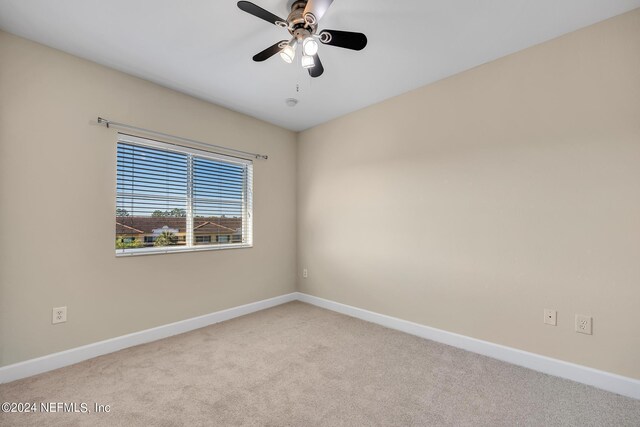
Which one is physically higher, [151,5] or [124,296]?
[151,5]

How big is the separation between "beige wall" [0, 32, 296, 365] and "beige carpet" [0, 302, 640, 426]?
330mm

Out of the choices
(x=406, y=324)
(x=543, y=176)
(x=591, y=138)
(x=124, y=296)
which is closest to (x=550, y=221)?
(x=543, y=176)

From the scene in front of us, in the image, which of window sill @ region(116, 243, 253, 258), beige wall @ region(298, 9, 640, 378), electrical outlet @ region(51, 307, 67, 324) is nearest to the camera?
beige wall @ region(298, 9, 640, 378)

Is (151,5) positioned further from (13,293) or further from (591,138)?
(591,138)

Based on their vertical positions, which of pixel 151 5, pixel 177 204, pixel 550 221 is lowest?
pixel 550 221

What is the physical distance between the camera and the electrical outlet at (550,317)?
81.2 inches

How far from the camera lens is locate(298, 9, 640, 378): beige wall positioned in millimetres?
1867

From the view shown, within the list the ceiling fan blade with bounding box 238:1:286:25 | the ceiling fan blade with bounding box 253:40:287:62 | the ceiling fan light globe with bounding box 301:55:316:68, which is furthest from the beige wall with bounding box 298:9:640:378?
the ceiling fan blade with bounding box 238:1:286:25

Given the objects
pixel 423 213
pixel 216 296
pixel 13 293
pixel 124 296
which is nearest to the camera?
pixel 13 293

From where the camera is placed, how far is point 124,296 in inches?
98.7

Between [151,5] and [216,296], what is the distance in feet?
8.81

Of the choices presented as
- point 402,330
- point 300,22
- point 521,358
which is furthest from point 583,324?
point 300,22

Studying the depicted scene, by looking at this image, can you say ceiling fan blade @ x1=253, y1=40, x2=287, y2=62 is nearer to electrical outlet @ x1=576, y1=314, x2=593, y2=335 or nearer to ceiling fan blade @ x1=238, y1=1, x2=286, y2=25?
ceiling fan blade @ x1=238, y1=1, x2=286, y2=25

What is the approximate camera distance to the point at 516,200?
2256mm
